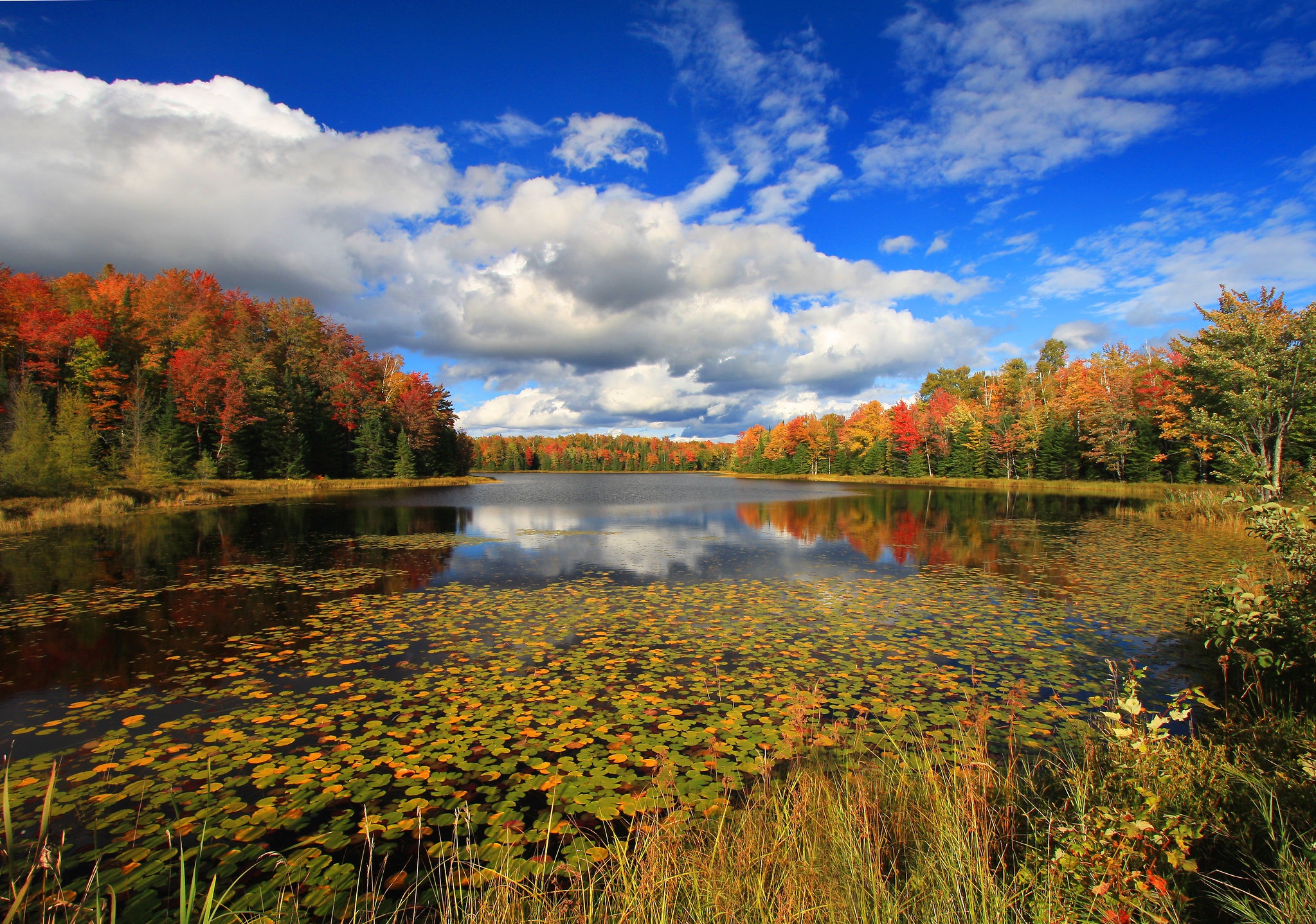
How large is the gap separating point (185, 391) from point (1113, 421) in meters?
75.9

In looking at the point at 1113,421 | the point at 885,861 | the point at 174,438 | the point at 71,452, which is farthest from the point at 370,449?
the point at 1113,421

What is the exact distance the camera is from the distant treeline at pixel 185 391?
97.4 ft

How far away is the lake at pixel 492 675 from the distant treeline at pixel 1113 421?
13.7 ft

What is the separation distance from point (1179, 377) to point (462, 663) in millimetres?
43670

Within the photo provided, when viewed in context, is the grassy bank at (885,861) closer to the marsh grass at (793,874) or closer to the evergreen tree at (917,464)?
the marsh grass at (793,874)

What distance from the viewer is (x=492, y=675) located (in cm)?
728

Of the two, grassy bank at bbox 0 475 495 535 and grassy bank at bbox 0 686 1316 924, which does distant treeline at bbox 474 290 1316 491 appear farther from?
grassy bank at bbox 0 475 495 535

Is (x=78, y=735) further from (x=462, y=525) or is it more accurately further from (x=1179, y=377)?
(x=1179, y=377)

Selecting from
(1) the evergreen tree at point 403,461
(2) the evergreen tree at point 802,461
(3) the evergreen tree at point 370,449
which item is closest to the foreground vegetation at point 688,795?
(3) the evergreen tree at point 370,449

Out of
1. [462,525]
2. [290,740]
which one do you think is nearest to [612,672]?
[290,740]

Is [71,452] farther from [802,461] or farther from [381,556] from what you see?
[802,461]

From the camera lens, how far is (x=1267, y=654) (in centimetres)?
535

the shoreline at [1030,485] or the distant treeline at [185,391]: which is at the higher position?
the distant treeline at [185,391]

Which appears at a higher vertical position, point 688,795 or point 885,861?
point 885,861
